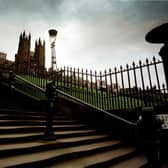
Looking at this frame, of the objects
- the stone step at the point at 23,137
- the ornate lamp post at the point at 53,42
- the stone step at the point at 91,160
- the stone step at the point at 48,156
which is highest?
the ornate lamp post at the point at 53,42

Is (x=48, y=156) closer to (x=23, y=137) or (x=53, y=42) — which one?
(x=23, y=137)

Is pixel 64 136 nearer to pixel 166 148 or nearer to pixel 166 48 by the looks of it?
pixel 166 148

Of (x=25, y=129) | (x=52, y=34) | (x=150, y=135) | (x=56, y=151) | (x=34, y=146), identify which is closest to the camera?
(x=150, y=135)

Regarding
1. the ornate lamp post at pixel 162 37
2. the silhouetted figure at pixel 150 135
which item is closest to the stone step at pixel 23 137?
the silhouetted figure at pixel 150 135

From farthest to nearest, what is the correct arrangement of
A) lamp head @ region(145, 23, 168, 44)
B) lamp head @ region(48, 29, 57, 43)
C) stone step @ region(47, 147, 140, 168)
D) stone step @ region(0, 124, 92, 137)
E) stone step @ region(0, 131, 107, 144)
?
lamp head @ region(48, 29, 57, 43), stone step @ region(0, 124, 92, 137), stone step @ region(0, 131, 107, 144), stone step @ region(47, 147, 140, 168), lamp head @ region(145, 23, 168, 44)

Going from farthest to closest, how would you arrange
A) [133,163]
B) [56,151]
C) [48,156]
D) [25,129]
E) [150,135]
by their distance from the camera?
[25,129], [133,163], [56,151], [48,156], [150,135]

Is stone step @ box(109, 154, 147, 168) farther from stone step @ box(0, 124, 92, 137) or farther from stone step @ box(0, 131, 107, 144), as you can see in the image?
stone step @ box(0, 124, 92, 137)

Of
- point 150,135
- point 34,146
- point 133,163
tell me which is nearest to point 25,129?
point 34,146

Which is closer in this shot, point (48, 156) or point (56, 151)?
point (48, 156)

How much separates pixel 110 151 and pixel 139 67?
309cm

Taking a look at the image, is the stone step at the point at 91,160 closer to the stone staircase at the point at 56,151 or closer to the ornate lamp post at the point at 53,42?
the stone staircase at the point at 56,151

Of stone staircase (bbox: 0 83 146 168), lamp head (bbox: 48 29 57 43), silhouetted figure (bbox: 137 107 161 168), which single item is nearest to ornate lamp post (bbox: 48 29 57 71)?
lamp head (bbox: 48 29 57 43)

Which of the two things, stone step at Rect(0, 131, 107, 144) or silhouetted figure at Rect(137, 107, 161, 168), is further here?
stone step at Rect(0, 131, 107, 144)

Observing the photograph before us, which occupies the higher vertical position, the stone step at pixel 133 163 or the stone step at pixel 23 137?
the stone step at pixel 23 137
